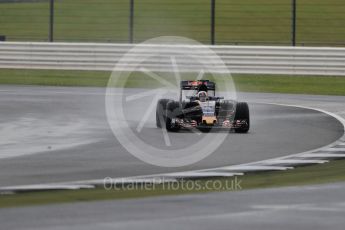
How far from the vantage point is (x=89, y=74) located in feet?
127

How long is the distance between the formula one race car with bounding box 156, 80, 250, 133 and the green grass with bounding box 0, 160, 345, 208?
5.06m

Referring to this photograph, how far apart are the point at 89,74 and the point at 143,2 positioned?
1436 centimetres

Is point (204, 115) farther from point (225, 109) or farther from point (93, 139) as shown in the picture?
point (93, 139)

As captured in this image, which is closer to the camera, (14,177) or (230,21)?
(14,177)

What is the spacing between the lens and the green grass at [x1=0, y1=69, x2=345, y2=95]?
32903 mm

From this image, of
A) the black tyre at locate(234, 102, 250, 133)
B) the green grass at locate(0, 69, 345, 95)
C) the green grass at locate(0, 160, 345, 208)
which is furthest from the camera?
the green grass at locate(0, 69, 345, 95)

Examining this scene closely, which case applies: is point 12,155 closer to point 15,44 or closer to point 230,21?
point 15,44

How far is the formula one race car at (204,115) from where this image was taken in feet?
62.3

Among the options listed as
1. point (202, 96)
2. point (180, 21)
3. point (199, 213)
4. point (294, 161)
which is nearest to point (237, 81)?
point (202, 96)

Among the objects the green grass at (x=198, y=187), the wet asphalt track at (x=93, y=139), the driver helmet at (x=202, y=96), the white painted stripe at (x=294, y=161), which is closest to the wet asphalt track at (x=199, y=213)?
the green grass at (x=198, y=187)

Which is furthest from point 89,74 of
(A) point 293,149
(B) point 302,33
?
(A) point 293,149

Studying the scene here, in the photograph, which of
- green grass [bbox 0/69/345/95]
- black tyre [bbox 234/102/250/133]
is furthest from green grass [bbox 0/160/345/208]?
green grass [bbox 0/69/345/95]

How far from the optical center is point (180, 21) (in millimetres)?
51625

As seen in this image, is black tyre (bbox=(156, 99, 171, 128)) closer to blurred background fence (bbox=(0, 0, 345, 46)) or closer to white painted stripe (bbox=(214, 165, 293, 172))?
white painted stripe (bbox=(214, 165, 293, 172))
